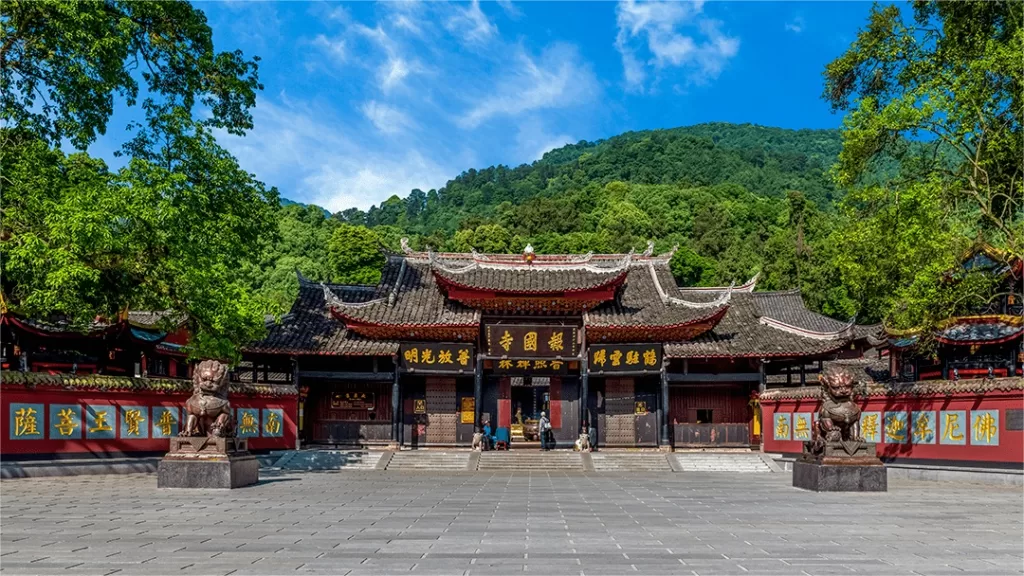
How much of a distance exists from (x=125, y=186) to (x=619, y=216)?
6115cm

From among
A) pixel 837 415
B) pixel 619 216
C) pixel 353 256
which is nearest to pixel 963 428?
pixel 837 415

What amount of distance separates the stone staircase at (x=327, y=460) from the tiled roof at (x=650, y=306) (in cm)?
787

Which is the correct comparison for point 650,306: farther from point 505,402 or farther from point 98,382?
point 98,382

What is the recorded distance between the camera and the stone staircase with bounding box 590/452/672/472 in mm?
23000

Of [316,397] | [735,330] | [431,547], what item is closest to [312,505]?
[431,547]

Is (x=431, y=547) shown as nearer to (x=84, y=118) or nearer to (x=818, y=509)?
(x=818, y=509)

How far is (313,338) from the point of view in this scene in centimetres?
2630

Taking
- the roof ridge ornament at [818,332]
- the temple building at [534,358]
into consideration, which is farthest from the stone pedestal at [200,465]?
the roof ridge ornament at [818,332]

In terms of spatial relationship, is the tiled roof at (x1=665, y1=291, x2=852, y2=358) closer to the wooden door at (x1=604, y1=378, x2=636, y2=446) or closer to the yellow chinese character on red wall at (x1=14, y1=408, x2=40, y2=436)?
the wooden door at (x1=604, y1=378, x2=636, y2=446)

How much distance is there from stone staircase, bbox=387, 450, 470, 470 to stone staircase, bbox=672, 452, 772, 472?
6049 mm

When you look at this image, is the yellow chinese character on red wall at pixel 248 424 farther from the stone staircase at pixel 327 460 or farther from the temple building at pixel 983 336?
the temple building at pixel 983 336

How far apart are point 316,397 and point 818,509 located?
18.8 metres

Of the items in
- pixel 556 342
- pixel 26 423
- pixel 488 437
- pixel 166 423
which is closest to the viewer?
pixel 26 423

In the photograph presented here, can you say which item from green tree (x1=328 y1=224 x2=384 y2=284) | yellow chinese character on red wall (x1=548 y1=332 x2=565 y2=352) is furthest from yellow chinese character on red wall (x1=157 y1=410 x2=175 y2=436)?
green tree (x1=328 y1=224 x2=384 y2=284)
